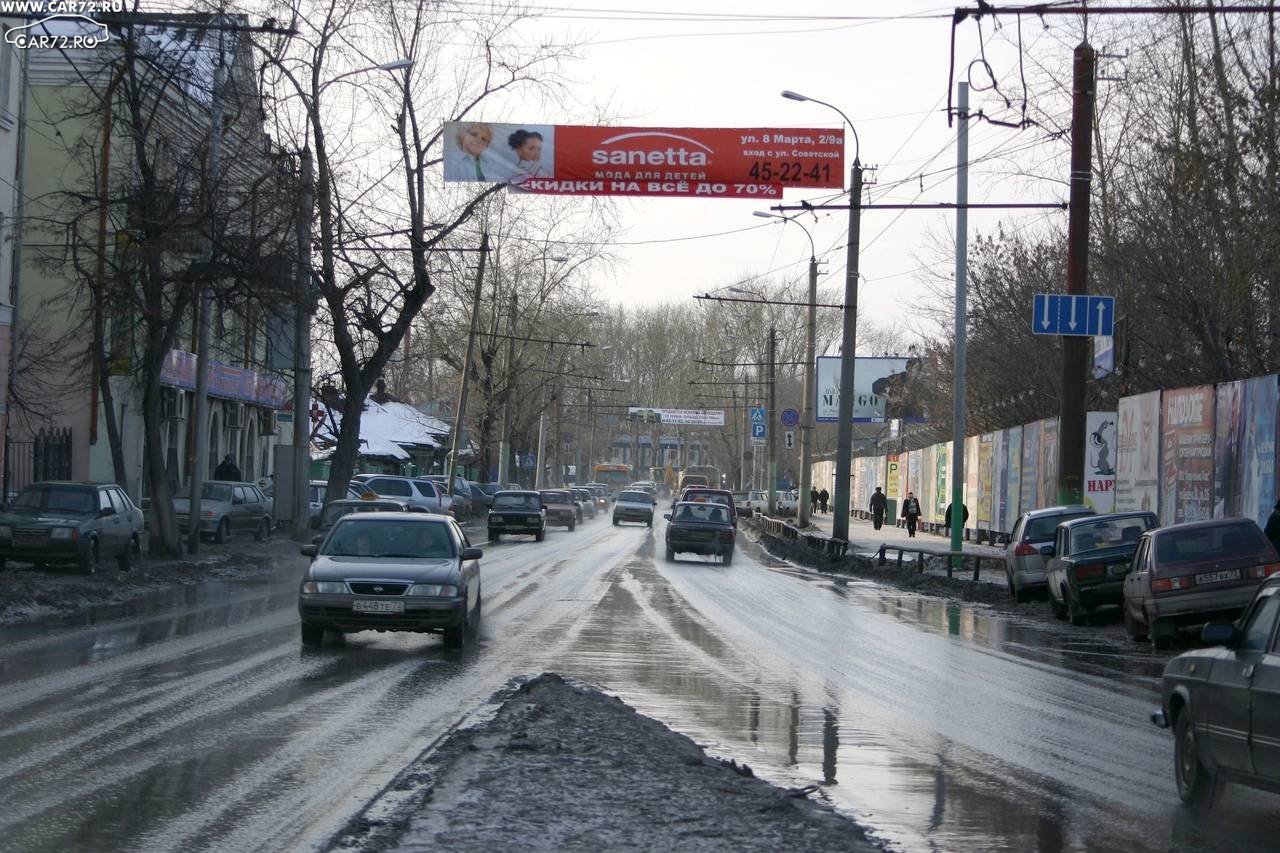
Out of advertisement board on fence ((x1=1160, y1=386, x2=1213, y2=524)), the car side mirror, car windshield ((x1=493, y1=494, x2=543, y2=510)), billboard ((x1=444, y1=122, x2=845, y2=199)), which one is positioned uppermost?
billboard ((x1=444, y1=122, x2=845, y2=199))

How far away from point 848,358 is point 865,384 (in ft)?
133

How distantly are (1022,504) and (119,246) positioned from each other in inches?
1064

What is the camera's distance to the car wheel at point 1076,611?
22328 millimetres

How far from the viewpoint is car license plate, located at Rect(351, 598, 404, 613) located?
16.0 m

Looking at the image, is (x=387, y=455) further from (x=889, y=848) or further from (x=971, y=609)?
(x=889, y=848)

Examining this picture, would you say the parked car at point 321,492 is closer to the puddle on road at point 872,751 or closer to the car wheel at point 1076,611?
the car wheel at point 1076,611

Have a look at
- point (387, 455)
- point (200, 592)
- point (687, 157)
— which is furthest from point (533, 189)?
point (387, 455)

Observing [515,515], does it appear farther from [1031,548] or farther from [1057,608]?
[1057,608]

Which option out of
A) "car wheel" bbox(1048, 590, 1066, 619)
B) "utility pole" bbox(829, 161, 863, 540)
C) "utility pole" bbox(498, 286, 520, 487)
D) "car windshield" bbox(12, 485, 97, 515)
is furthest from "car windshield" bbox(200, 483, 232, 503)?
"utility pole" bbox(498, 286, 520, 487)

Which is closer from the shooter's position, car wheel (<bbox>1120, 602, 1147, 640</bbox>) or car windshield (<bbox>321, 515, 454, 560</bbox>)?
car windshield (<bbox>321, 515, 454, 560</bbox>)

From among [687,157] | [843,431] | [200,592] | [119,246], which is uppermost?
[687,157]

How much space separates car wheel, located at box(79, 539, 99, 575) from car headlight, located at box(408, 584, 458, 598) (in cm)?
1127

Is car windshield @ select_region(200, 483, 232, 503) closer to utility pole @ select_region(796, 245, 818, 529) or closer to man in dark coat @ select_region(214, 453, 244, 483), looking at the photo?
man in dark coat @ select_region(214, 453, 244, 483)

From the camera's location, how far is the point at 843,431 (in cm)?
4088
